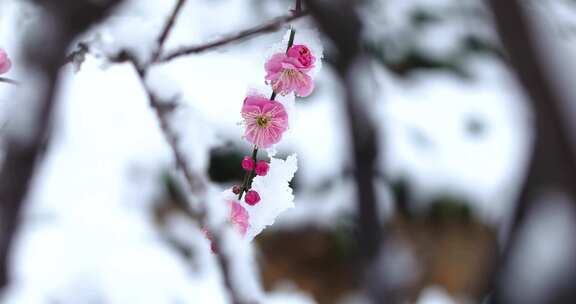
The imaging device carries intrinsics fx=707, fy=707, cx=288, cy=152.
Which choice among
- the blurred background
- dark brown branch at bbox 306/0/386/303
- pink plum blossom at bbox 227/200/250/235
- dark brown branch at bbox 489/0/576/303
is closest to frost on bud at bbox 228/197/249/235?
pink plum blossom at bbox 227/200/250/235

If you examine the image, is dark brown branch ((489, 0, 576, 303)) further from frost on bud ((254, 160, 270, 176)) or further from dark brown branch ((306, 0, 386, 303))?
frost on bud ((254, 160, 270, 176))

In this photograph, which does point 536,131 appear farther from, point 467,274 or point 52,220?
point 467,274

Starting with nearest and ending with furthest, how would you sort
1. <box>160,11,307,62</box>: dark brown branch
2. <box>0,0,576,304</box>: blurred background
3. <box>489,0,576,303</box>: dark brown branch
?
<box>489,0,576,303</box>: dark brown branch
<box>160,11,307,62</box>: dark brown branch
<box>0,0,576,304</box>: blurred background

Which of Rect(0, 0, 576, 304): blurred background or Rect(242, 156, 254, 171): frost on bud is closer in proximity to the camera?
Rect(242, 156, 254, 171): frost on bud

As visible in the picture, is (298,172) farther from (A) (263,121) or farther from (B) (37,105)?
(B) (37,105)

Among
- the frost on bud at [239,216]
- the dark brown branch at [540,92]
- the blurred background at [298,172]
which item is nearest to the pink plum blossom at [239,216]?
the frost on bud at [239,216]

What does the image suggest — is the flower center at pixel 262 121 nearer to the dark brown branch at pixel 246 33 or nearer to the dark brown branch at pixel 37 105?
the dark brown branch at pixel 246 33
